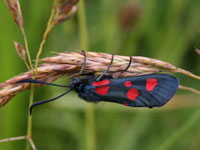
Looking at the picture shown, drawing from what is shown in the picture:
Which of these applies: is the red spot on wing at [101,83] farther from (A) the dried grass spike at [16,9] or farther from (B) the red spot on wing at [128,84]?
(A) the dried grass spike at [16,9]

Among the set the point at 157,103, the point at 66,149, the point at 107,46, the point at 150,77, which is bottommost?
the point at 66,149

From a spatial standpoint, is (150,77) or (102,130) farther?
(102,130)

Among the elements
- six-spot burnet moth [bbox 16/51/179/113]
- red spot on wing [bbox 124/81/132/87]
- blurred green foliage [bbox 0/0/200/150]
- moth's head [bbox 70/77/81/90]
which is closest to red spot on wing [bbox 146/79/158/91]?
six-spot burnet moth [bbox 16/51/179/113]

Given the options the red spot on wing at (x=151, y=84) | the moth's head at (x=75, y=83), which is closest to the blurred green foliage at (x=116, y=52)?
the moth's head at (x=75, y=83)

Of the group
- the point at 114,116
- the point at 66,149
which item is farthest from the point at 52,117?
the point at 114,116

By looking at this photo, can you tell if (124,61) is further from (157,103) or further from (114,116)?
(114,116)

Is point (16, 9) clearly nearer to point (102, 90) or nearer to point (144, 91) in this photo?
point (102, 90)
